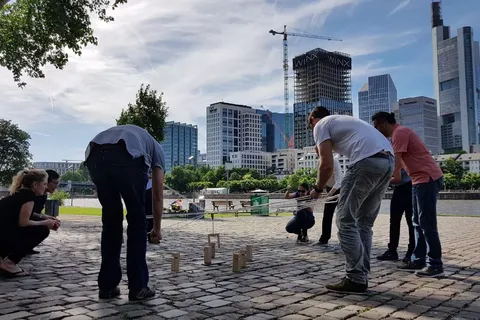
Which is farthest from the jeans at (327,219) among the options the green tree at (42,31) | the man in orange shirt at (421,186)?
the green tree at (42,31)

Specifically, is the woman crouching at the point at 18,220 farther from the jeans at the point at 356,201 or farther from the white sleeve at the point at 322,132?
the jeans at the point at 356,201

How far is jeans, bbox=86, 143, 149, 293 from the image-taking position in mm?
4043

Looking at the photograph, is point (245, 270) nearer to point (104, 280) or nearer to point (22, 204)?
point (104, 280)

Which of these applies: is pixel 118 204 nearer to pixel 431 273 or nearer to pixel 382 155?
pixel 382 155

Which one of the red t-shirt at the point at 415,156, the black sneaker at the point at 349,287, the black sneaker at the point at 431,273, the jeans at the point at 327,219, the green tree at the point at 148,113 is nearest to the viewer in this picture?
the black sneaker at the point at 349,287

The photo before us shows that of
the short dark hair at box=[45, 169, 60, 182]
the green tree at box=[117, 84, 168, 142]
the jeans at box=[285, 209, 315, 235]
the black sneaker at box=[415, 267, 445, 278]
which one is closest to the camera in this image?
the black sneaker at box=[415, 267, 445, 278]

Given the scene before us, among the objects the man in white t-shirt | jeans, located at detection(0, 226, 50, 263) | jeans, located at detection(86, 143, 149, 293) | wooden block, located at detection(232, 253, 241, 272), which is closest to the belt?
the man in white t-shirt

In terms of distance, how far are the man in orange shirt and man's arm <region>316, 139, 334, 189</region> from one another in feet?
5.27

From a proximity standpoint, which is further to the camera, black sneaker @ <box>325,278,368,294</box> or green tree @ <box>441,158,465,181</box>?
green tree @ <box>441,158,465,181</box>

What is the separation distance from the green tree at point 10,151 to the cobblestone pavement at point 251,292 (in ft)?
218

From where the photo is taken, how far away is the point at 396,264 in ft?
20.6

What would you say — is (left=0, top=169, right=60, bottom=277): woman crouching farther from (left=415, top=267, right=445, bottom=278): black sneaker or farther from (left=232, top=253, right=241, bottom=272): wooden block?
(left=415, top=267, right=445, bottom=278): black sneaker

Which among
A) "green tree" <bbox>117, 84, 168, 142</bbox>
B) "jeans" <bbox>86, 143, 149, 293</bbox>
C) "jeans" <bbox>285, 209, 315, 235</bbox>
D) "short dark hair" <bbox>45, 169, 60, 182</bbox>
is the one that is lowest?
"jeans" <bbox>285, 209, 315, 235</bbox>

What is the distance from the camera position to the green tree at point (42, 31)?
13.8 meters
